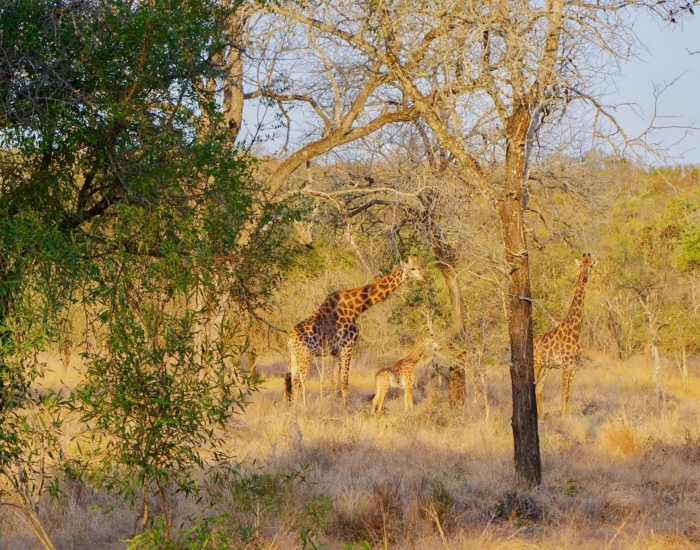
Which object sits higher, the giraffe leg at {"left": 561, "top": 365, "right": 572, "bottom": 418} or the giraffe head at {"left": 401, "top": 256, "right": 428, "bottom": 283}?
the giraffe head at {"left": 401, "top": 256, "right": 428, "bottom": 283}

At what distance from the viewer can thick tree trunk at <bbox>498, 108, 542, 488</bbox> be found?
26.3 feet

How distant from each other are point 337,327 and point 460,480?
5467mm

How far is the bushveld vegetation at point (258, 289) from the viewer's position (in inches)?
179

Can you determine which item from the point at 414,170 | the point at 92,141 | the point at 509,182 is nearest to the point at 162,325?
the point at 92,141

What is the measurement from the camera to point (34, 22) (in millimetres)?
5297

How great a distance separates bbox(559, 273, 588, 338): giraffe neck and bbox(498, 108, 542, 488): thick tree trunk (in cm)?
554

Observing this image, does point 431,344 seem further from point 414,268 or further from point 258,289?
point 258,289

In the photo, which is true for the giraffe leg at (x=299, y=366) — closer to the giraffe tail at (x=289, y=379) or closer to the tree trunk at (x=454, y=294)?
the giraffe tail at (x=289, y=379)

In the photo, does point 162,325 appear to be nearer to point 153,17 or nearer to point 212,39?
point 153,17

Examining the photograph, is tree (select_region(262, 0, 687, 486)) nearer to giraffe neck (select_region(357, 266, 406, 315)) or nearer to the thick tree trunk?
the thick tree trunk

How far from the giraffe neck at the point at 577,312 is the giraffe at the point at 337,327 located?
2482 millimetres

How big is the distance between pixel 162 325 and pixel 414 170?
8.20 meters

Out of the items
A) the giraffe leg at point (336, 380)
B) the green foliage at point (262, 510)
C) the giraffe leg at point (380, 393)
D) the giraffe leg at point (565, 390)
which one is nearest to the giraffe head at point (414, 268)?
the giraffe leg at point (380, 393)

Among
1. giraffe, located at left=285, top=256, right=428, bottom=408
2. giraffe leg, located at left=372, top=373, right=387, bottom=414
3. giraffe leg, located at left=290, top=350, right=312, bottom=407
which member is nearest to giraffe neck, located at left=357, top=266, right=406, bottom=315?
giraffe, located at left=285, top=256, right=428, bottom=408
